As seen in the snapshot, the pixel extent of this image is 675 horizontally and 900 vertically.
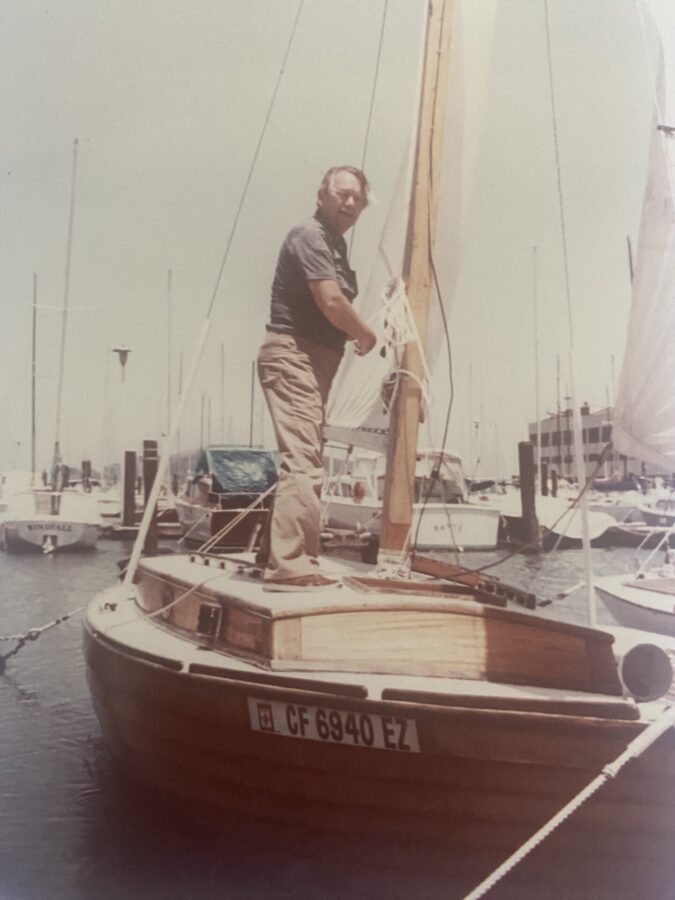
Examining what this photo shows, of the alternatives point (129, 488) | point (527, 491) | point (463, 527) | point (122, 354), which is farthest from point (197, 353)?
point (527, 491)

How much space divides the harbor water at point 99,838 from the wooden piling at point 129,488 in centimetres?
831

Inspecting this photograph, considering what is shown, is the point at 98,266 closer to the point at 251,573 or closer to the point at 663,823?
the point at 251,573

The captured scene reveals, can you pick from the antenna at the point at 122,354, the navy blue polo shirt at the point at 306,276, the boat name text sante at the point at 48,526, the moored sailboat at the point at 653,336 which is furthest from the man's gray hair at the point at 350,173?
the boat name text sante at the point at 48,526

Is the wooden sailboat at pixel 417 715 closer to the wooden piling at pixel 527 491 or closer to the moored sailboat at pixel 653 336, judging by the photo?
the moored sailboat at pixel 653 336

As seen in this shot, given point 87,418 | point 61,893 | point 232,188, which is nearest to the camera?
point 61,893

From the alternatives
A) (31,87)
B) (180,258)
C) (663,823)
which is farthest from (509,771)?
(31,87)

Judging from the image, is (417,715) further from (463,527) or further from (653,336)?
(463,527)

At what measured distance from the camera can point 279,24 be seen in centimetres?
379

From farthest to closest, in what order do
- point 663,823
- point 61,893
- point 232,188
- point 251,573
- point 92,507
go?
point 92,507
point 232,188
point 251,573
point 61,893
point 663,823

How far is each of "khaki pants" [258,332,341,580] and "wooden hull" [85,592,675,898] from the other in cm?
55

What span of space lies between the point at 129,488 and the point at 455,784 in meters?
13.9

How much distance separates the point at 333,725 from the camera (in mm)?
2779

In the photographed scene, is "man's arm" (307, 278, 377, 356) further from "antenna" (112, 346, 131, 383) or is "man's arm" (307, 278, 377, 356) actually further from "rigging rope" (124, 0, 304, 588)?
"antenna" (112, 346, 131, 383)

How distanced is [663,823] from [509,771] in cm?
48
